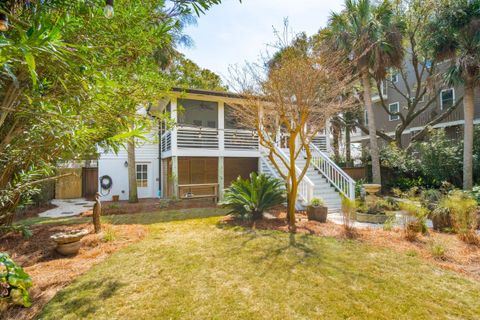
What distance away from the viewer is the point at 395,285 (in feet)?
11.0

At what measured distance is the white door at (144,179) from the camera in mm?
14556

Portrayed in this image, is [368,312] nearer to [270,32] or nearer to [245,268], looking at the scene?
[245,268]

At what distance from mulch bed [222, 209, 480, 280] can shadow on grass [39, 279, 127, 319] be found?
362cm

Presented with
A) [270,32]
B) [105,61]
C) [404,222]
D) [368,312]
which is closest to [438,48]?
[270,32]

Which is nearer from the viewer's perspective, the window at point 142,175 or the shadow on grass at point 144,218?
the shadow on grass at point 144,218

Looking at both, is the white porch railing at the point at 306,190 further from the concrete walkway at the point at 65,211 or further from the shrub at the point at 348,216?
the concrete walkway at the point at 65,211

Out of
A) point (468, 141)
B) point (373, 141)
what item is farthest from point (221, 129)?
point (468, 141)

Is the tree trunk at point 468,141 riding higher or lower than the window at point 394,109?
lower

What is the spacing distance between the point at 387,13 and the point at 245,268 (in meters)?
13.8

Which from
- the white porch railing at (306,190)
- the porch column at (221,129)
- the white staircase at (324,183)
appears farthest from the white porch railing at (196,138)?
the white porch railing at (306,190)

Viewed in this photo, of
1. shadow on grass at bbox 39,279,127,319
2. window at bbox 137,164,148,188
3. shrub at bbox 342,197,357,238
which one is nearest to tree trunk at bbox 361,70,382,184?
shrub at bbox 342,197,357,238

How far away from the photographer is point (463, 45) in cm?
973

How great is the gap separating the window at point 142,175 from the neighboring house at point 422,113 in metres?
17.2

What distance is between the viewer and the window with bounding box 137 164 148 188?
1465cm
